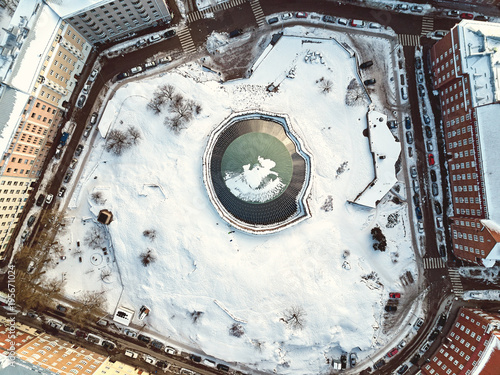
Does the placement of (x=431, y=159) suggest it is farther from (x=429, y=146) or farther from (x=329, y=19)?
(x=329, y=19)

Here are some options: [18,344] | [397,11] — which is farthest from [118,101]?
[397,11]

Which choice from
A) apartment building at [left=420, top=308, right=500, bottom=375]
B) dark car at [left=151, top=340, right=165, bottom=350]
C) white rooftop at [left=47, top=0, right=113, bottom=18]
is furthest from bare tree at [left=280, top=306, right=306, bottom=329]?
white rooftop at [left=47, top=0, right=113, bottom=18]

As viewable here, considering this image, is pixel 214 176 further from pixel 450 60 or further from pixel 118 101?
pixel 450 60

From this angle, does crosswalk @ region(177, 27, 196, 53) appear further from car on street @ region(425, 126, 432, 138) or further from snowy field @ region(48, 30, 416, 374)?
car on street @ region(425, 126, 432, 138)

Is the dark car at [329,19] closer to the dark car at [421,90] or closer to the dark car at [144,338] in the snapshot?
the dark car at [421,90]

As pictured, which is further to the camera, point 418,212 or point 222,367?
point 418,212

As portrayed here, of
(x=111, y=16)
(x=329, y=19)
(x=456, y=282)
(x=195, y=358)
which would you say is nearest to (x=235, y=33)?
(x=329, y=19)
